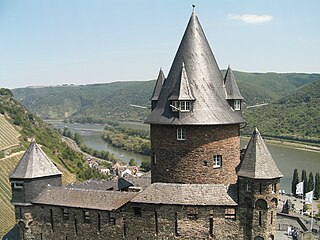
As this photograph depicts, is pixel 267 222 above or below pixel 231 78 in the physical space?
below

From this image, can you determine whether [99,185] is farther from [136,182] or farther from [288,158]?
[288,158]

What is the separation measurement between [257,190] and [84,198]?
9.05m

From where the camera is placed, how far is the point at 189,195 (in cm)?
1972

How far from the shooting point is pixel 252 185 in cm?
1914

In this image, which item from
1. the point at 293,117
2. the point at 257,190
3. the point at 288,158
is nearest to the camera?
the point at 257,190

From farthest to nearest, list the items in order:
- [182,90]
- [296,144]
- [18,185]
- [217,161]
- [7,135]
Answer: [296,144] → [7,135] → [18,185] → [217,161] → [182,90]

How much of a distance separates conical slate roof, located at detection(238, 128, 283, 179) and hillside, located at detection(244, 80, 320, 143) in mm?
100681

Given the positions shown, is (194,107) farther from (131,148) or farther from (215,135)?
(131,148)

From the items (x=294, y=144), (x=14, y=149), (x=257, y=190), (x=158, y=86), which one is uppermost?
(x=158, y=86)

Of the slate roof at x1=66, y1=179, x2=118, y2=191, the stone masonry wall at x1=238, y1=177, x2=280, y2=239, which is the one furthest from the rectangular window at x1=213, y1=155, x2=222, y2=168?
the slate roof at x1=66, y1=179, x2=118, y2=191

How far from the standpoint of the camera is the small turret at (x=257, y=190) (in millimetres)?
19078

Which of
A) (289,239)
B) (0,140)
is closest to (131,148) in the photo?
(0,140)

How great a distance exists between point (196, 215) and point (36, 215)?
9.22m

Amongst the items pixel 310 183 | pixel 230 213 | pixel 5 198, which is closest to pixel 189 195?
pixel 230 213
